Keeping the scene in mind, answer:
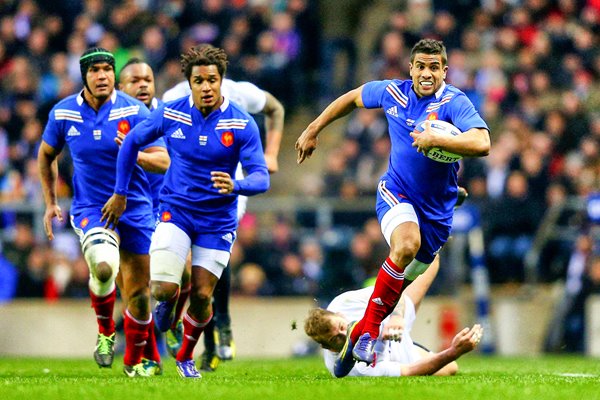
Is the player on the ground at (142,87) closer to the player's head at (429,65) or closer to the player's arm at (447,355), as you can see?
the player's arm at (447,355)

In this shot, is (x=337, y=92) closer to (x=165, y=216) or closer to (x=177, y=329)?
(x=177, y=329)

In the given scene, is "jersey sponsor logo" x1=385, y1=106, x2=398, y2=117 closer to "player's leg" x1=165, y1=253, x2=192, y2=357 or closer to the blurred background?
"player's leg" x1=165, y1=253, x2=192, y2=357

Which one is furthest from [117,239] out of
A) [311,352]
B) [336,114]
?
[311,352]

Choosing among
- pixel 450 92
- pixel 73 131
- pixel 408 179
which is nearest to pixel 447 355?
pixel 408 179

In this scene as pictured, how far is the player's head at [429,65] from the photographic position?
10.5m

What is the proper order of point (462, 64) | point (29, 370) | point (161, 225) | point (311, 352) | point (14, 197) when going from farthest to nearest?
point (462, 64), point (14, 197), point (311, 352), point (29, 370), point (161, 225)

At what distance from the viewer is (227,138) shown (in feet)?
35.1

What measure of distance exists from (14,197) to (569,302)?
7.94 metres

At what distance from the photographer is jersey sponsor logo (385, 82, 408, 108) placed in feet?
35.1

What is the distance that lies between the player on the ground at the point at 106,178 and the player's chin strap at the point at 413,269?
217 cm

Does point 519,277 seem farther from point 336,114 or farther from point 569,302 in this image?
point 336,114

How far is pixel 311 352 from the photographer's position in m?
17.9

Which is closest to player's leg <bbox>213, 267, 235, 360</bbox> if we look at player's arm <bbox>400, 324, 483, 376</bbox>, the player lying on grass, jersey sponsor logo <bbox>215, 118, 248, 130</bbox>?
the player lying on grass

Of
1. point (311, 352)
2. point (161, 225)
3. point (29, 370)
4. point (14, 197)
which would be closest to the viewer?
point (161, 225)
